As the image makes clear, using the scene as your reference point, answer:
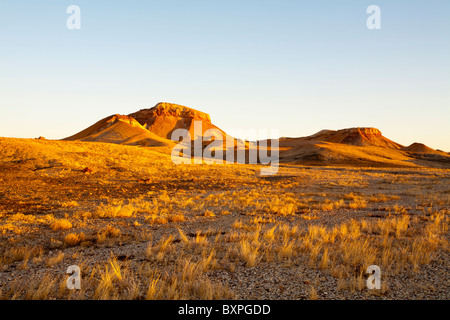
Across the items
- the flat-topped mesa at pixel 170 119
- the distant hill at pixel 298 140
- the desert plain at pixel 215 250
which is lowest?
the desert plain at pixel 215 250

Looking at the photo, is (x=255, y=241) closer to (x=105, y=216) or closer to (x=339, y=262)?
(x=339, y=262)

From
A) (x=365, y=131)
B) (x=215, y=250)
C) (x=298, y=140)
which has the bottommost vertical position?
(x=215, y=250)

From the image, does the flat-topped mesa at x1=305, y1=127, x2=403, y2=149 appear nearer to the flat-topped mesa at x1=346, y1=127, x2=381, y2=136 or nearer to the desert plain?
the flat-topped mesa at x1=346, y1=127, x2=381, y2=136

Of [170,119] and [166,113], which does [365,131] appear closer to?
[170,119]

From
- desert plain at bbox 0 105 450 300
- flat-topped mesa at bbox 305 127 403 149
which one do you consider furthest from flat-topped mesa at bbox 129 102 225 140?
desert plain at bbox 0 105 450 300

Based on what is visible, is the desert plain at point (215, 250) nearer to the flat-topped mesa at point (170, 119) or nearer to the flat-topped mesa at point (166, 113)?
the flat-topped mesa at point (170, 119)

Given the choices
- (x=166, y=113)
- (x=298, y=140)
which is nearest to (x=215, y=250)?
(x=298, y=140)

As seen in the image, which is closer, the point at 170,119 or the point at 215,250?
the point at 215,250

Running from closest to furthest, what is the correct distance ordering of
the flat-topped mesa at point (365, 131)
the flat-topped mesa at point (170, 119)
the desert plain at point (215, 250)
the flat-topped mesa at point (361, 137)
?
the desert plain at point (215, 250)
the flat-topped mesa at point (361, 137)
the flat-topped mesa at point (365, 131)
the flat-topped mesa at point (170, 119)

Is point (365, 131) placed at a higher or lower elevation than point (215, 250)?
higher

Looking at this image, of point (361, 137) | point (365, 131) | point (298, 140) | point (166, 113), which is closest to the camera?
point (298, 140)

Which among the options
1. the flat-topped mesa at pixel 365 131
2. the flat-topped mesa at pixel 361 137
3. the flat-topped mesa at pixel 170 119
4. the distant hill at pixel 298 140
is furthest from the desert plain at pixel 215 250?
the flat-topped mesa at pixel 365 131
